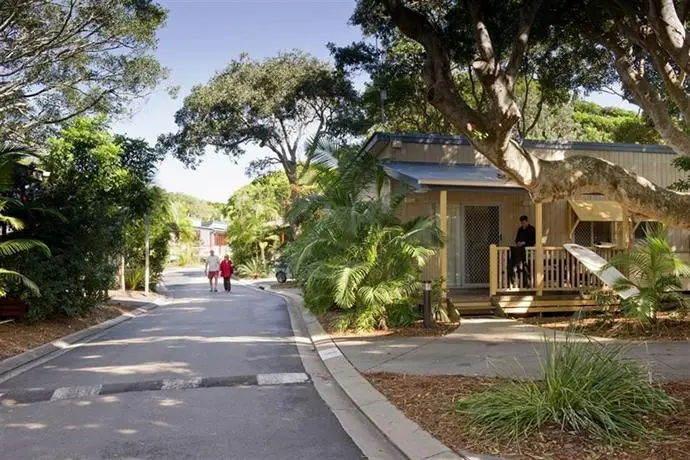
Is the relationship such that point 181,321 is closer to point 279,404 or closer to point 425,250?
point 425,250

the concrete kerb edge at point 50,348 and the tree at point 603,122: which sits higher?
the tree at point 603,122

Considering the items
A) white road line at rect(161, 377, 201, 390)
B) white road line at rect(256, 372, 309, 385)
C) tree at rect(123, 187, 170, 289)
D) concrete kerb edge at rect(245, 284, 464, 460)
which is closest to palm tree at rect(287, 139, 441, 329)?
concrete kerb edge at rect(245, 284, 464, 460)

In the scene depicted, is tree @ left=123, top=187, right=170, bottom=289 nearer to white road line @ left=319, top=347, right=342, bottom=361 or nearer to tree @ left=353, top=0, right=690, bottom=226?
tree @ left=353, top=0, right=690, bottom=226

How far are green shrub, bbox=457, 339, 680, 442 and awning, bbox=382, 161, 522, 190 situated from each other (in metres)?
6.18

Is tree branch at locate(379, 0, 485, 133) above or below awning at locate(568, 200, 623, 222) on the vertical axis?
above

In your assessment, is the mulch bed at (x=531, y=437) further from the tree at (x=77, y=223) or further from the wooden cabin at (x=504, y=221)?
the tree at (x=77, y=223)

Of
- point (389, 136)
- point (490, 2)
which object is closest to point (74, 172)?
point (389, 136)

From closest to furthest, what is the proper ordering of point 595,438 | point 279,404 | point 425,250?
point 595,438, point 279,404, point 425,250

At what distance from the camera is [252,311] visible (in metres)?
17.3

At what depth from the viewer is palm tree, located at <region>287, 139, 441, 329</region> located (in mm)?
10992

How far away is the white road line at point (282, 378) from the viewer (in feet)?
25.4

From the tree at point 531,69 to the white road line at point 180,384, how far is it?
14.1ft

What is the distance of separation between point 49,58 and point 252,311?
9637 mm

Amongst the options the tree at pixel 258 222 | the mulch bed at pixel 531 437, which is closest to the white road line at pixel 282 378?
the mulch bed at pixel 531 437
